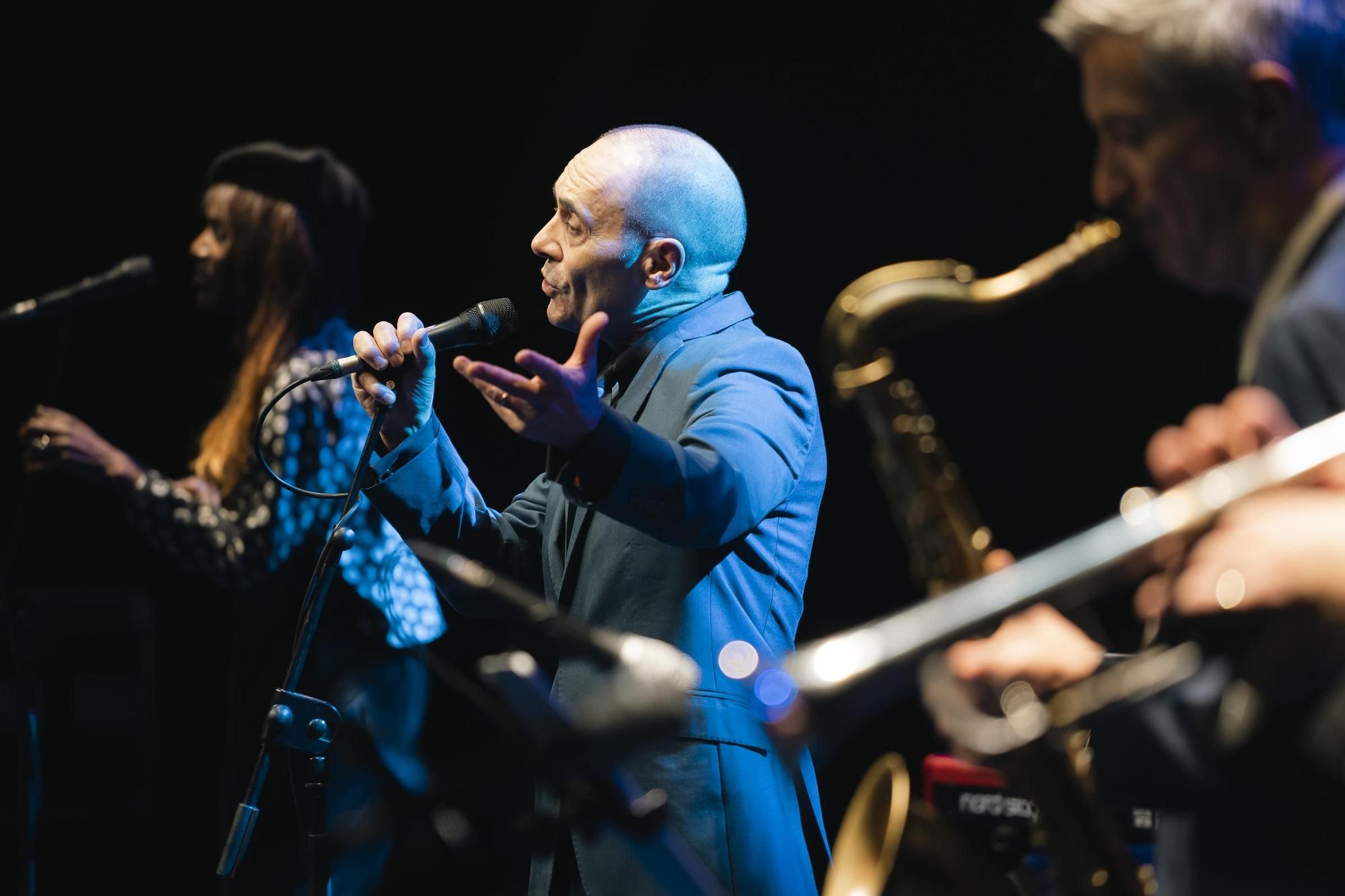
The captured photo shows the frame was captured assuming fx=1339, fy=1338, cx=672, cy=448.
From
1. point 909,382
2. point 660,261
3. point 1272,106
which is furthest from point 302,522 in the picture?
point 1272,106

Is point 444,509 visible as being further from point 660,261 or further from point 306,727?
point 660,261

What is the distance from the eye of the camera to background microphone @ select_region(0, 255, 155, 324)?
3.26 metres

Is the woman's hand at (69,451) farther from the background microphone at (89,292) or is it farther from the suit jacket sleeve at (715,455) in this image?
the suit jacket sleeve at (715,455)

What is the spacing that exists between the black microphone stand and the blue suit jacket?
0.66 ft

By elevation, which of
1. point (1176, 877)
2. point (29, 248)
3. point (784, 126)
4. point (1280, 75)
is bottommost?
point (1176, 877)

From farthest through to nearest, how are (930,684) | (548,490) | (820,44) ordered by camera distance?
(820,44)
(548,490)
(930,684)

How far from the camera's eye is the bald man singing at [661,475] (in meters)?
1.86

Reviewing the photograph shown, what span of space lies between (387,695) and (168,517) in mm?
731

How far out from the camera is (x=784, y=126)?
148 inches

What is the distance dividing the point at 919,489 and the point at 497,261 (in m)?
2.85

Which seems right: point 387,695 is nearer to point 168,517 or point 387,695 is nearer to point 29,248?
point 168,517

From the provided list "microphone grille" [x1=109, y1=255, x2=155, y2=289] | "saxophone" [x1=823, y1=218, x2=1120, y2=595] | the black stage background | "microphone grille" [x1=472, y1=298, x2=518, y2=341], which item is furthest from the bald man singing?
"microphone grille" [x1=109, y1=255, x2=155, y2=289]

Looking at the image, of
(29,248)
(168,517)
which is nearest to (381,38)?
(29,248)

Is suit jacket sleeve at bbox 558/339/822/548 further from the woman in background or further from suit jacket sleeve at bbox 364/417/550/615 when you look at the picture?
the woman in background
